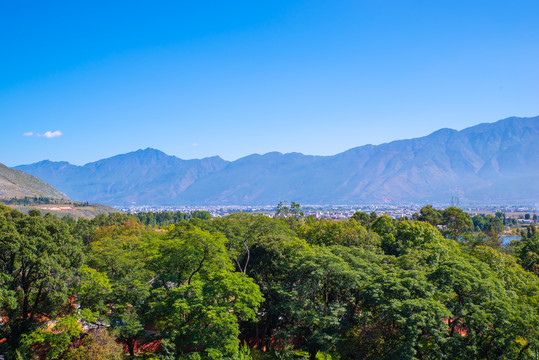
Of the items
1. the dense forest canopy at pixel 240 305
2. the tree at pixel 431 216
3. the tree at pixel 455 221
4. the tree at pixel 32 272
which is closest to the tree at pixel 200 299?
the dense forest canopy at pixel 240 305

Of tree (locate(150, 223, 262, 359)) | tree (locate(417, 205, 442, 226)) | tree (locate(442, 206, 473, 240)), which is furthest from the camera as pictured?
tree (locate(417, 205, 442, 226))

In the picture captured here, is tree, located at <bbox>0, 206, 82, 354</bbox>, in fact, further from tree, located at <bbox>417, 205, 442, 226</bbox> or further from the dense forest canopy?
tree, located at <bbox>417, 205, 442, 226</bbox>

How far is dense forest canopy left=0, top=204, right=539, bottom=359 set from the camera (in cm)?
1945

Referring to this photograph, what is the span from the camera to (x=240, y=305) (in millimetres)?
21594

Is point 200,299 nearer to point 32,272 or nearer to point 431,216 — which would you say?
point 32,272

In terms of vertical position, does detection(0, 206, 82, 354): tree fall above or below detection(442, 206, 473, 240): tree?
above

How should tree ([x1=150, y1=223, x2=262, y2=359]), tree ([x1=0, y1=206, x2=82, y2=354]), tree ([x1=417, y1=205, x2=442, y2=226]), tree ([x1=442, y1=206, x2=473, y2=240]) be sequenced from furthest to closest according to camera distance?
tree ([x1=417, y1=205, x2=442, y2=226]) < tree ([x1=442, y1=206, x2=473, y2=240]) < tree ([x1=150, y1=223, x2=262, y2=359]) < tree ([x1=0, y1=206, x2=82, y2=354])

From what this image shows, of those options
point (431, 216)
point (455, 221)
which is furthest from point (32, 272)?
point (455, 221)

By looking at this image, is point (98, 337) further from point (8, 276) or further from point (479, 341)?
point (479, 341)

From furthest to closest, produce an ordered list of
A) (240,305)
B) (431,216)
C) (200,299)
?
(431,216)
(240,305)
(200,299)

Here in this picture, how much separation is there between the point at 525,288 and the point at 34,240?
32099 mm

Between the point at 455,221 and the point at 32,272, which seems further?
the point at 455,221

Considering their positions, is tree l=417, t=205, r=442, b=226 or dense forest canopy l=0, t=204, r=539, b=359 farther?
tree l=417, t=205, r=442, b=226

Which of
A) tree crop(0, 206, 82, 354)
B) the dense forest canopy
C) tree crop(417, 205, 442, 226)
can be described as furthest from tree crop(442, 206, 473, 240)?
tree crop(0, 206, 82, 354)
